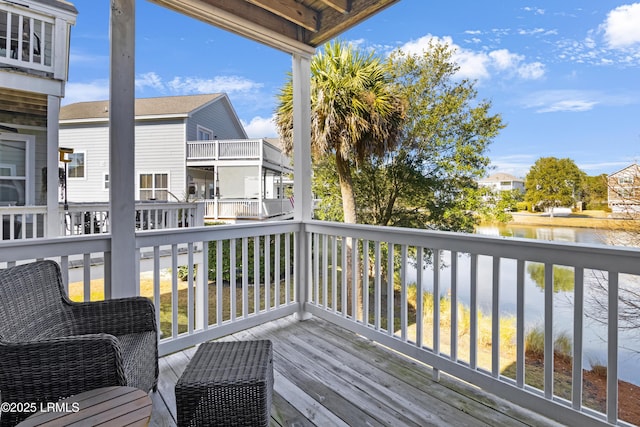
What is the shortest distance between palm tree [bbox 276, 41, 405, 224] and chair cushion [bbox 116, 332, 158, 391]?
3.72 m

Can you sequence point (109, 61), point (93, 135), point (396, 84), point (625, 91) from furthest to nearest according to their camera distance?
1. point (396, 84)
2. point (93, 135)
3. point (625, 91)
4. point (109, 61)

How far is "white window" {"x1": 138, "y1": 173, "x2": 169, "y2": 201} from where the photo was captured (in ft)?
18.6

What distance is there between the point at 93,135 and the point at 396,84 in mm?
4461

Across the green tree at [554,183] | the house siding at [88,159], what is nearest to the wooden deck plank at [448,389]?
the green tree at [554,183]

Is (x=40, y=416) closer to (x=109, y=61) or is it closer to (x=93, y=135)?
(x=109, y=61)

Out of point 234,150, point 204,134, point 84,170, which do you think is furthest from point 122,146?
point 234,150

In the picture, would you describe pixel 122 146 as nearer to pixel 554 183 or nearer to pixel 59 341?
pixel 59 341

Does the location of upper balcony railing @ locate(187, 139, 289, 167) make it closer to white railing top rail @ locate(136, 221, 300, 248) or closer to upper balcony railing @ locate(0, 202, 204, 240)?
upper balcony railing @ locate(0, 202, 204, 240)

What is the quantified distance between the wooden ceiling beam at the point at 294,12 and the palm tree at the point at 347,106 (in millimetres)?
1801

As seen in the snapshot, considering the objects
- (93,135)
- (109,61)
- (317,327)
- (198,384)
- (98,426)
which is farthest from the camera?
(93,135)

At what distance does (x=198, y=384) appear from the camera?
144 cm

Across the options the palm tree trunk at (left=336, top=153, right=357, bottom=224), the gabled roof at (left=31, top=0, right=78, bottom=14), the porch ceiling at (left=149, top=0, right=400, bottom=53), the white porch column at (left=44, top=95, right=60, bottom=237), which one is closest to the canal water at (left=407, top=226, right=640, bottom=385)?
the porch ceiling at (left=149, top=0, right=400, bottom=53)

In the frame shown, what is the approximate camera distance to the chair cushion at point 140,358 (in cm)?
155

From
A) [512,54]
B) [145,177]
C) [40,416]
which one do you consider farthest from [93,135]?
[512,54]
